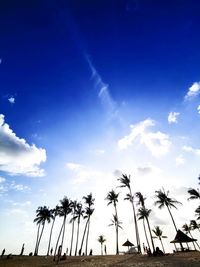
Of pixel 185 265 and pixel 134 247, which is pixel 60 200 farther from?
pixel 185 265

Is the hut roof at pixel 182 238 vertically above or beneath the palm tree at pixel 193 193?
beneath

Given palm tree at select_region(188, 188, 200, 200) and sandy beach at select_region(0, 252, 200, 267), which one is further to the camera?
palm tree at select_region(188, 188, 200, 200)

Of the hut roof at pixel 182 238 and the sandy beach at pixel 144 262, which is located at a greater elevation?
the hut roof at pixel 182 238

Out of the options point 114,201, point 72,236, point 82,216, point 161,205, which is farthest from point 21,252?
point 161,205

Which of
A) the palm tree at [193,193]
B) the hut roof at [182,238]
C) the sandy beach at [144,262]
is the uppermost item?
the palm tree at [193,193]

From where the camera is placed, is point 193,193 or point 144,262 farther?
point 193,193

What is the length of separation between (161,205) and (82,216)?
26.4 m

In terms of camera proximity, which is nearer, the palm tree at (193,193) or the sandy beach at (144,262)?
the sandy beach at (144,262)

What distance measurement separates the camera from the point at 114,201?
50.9 metres

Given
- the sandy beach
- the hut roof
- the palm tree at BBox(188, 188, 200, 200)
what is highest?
the palm tree at BBox(188, 188, 200, 200)

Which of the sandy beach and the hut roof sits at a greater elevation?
the hut roof

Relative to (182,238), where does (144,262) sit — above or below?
below

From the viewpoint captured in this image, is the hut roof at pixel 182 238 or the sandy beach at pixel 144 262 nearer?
the sandy beach at pixel 144 262

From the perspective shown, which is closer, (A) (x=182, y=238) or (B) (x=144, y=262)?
(B) (x=144, y=262)
